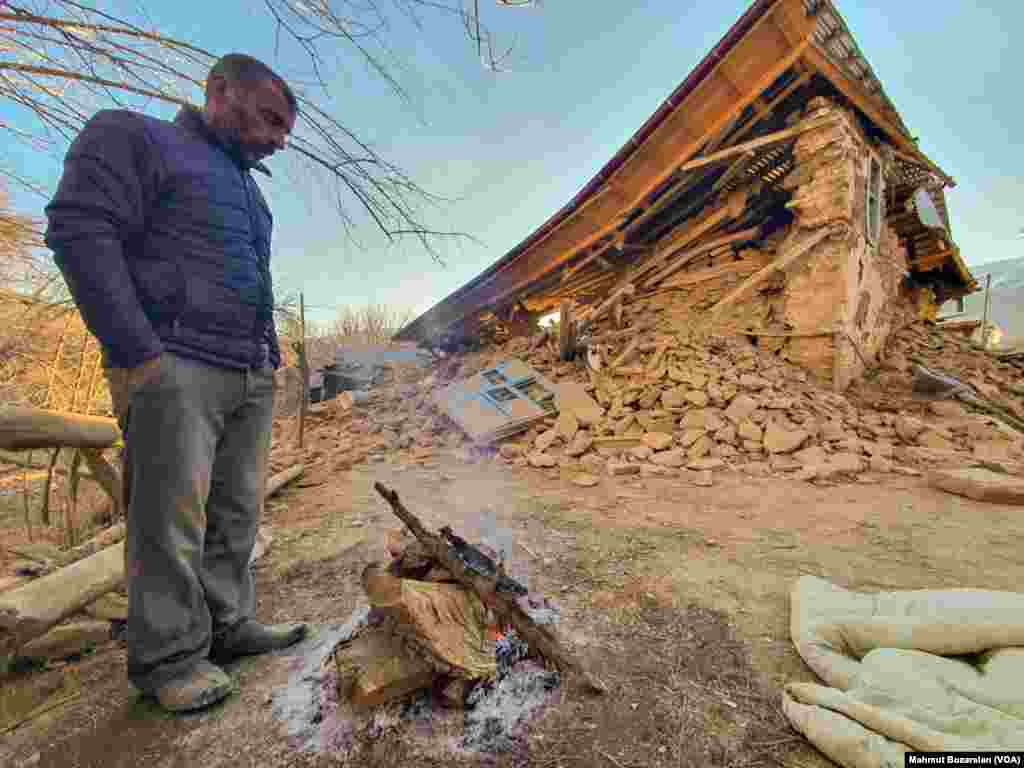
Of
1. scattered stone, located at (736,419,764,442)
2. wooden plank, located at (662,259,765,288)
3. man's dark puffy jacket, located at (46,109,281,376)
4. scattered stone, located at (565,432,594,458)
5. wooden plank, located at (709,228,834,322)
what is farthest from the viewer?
wooden plank, located at (662,259,765,288)

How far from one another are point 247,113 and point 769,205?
6352 millimetres

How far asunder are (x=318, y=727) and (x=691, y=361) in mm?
5108

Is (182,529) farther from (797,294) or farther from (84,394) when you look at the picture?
(797,294)

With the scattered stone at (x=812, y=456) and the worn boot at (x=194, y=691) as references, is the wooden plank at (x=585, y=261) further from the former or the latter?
the worn boot at (x=194, y=691)

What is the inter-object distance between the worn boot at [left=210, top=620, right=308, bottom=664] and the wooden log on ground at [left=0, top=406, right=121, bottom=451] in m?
0.88

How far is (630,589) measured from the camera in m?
1.99

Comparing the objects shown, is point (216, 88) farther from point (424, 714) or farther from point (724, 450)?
point (724, 450)

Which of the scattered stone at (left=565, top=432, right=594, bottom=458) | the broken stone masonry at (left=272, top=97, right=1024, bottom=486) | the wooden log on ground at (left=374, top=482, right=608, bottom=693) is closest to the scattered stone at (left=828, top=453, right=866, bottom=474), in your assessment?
the broken stone masonry at (left=272, top=97, right=1024, bottom=486)

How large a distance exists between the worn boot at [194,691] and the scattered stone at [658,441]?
396 centimetres

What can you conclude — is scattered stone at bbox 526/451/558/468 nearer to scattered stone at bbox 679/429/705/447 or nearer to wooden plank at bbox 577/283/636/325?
scattered stone at bbox 679/429/705/447

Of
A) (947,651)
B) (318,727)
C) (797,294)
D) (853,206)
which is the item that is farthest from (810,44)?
(318,727)

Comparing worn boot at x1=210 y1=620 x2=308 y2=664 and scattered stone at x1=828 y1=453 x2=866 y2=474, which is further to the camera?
scattered stone at x1=828 y1=453 x2=866 y2=474

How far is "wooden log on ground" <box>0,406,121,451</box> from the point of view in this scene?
1.53m

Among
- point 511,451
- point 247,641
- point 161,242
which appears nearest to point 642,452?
point 511,451
